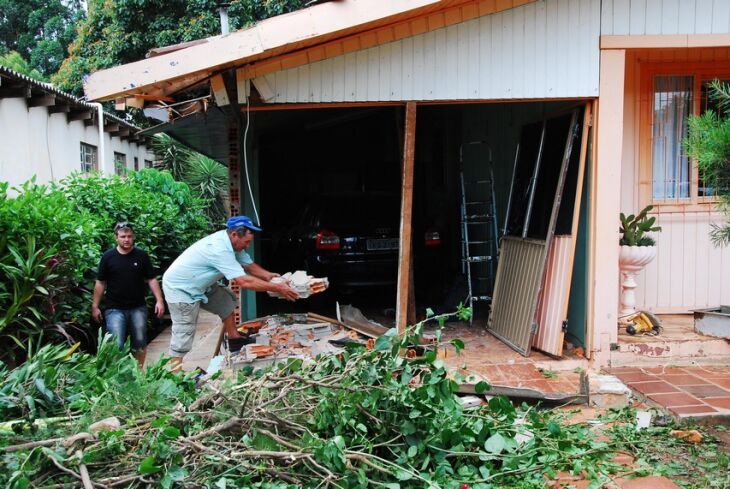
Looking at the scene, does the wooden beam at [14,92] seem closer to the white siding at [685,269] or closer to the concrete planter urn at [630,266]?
the concrete planter urn at [630,266]

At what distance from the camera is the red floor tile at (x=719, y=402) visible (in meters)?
4.88

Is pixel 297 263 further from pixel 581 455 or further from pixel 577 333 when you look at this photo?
pixel 581 455

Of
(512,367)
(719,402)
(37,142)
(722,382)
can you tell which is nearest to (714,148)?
(719,402)

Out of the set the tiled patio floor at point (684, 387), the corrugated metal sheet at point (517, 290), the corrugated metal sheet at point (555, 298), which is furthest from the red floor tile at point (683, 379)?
the corrugated metal sheet at point (517, 290)

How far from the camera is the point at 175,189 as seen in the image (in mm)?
11727

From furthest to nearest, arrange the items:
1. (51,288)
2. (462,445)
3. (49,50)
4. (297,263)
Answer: (49,50)
(297,263)
(51,288)
(462,445)

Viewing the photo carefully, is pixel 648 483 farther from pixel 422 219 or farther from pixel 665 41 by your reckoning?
pixel 422 219

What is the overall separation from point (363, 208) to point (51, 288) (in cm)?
451

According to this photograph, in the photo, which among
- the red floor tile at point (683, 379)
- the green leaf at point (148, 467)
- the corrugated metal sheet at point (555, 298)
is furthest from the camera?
the corrugated metal sheet at point (555, 298)

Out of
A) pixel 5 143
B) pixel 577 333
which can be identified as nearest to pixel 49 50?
pixel 5 143

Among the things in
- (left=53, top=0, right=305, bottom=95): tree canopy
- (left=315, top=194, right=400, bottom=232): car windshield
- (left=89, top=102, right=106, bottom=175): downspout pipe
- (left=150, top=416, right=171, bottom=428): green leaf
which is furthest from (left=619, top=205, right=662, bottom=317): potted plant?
(left=89, top=102, right=106, bottom=175): downspout pipe

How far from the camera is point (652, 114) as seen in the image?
7.05 metres

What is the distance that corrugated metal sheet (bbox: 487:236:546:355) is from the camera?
6332 mm

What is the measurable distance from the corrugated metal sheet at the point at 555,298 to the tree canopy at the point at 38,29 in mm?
30715
